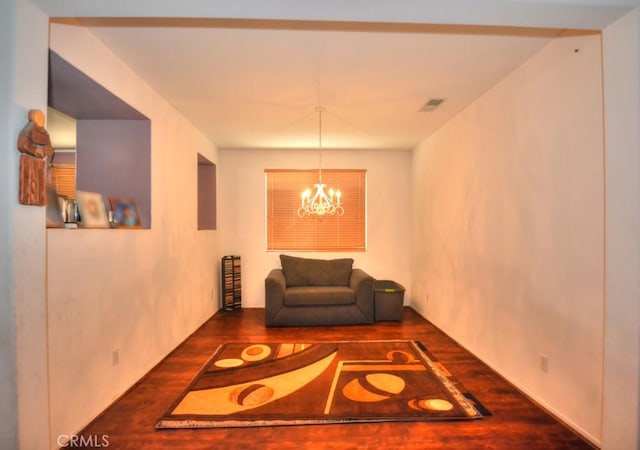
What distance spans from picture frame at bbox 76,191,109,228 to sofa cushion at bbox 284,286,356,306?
2.42 meters

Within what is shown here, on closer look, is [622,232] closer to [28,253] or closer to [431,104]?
[431,104]

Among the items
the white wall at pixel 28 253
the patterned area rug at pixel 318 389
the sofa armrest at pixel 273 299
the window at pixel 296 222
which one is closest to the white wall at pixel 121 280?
the white wall at pixel 28 253

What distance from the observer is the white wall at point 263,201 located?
17.9 feet

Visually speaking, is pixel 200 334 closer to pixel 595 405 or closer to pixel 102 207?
pixel 102 207

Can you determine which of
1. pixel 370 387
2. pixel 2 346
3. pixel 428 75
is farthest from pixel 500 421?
pixel 2 346

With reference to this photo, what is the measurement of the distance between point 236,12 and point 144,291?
7.81 feet

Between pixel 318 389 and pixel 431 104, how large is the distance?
2.98 m

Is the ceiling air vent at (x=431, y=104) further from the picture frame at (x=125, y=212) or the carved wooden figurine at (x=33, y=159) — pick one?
the carved wooden figurine at (x=33, y=159)

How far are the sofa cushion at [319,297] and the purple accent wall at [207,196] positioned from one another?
69.0 inches

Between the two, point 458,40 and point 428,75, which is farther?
point 428,75

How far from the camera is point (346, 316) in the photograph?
175 inches

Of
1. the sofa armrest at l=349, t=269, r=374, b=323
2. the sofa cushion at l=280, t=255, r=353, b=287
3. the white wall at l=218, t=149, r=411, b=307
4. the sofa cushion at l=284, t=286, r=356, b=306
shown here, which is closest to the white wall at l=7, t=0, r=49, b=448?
the sofa cushion at l=284, t=286, r=356, b=306

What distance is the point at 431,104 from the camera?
11.3 feet

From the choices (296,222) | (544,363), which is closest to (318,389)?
(544,363)
